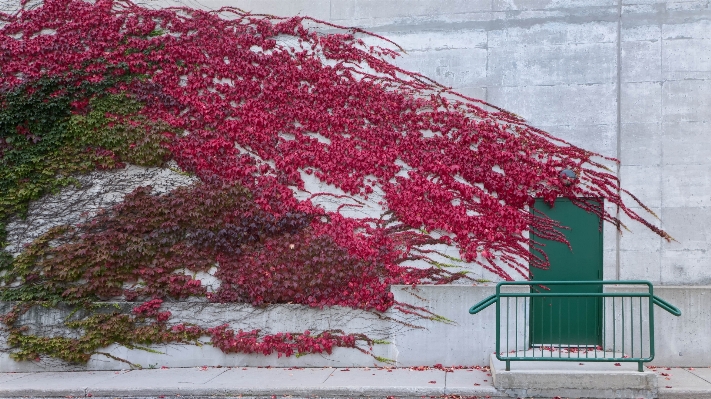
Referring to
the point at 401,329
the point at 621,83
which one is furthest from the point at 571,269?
the point at 621,83

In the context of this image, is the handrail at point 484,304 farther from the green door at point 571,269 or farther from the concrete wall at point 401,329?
the green door at point 571,269

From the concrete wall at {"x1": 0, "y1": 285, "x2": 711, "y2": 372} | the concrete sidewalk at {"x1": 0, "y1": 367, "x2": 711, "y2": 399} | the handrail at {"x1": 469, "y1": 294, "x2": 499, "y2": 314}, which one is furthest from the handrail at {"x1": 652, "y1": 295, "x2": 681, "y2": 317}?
the handrail at {"x1": 469, "y1": 294, "x2": 499, "y2": 314}

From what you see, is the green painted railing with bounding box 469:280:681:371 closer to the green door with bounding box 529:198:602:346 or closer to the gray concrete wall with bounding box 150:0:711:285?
the green door with bounding box 529:198:602:346

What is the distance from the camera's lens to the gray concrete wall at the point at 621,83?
325 inches

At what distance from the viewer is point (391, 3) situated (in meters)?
9.08

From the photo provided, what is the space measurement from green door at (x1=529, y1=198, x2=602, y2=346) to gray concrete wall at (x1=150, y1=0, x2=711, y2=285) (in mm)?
232

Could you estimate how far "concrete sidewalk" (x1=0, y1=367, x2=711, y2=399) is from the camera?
695 cm

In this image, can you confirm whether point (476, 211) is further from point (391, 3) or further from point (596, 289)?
point (391, 3)

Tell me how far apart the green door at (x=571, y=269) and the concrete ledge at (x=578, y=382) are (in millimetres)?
1318

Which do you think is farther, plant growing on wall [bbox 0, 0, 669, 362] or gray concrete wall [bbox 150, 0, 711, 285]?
plant growing on wall [bbox 0, 0, 669, 362]

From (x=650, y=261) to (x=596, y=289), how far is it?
870 mm

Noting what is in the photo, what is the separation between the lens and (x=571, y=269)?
839cm

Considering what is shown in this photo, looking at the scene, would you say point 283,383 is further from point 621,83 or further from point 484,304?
point 621,83

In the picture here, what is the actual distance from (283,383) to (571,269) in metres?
4.41
